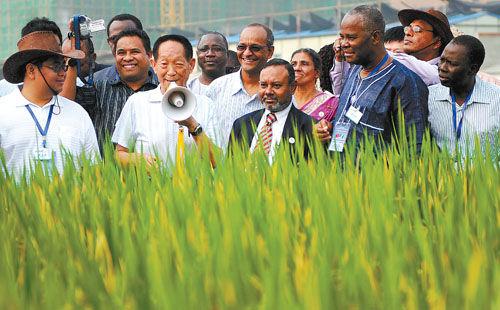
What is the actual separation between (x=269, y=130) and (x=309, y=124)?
0.66 ft

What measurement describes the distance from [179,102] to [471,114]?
52.7 inches

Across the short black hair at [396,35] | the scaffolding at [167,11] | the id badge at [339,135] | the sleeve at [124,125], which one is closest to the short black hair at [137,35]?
the sleeve at [124,125]

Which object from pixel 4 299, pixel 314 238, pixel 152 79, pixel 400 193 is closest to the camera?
pixel 4 299

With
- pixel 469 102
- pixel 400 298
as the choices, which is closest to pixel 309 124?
pixel 469 102

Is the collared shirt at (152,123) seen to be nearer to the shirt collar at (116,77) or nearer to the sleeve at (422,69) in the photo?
the shirt collar at (116,77)

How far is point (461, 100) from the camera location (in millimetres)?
4434

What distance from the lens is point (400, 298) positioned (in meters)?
1.44

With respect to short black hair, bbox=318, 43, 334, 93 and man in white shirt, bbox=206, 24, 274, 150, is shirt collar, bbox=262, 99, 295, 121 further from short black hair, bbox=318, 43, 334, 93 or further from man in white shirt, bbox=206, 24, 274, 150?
short black hair, bbox=318, 43, 334, 93

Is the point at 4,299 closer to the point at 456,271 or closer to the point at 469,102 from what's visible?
the point at 456,271

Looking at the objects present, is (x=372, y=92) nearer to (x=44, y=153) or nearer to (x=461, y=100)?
(x=461, y=100)

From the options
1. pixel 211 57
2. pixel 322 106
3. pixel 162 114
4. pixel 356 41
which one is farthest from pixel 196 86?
pixel 356 41

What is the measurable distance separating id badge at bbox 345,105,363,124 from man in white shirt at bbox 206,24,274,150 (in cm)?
93

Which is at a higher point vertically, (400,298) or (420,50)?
(420,50)

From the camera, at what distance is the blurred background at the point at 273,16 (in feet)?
61.6
